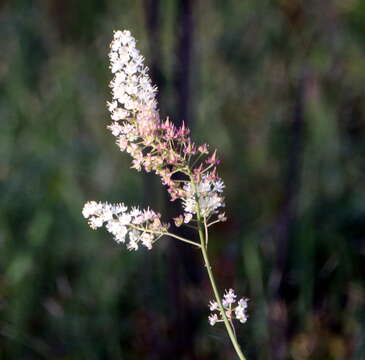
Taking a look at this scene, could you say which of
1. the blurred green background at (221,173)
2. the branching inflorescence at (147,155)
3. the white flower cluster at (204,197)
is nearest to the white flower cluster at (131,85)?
the branching inflorescence at (147,155)

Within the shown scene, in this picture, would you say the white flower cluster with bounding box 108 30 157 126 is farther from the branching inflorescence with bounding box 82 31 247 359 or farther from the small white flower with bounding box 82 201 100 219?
the small white flower with bounding box 82 201 100 219

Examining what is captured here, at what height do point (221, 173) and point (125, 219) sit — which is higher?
point (221, 173)

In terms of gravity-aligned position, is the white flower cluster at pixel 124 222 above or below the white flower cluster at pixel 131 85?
below

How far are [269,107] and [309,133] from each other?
446mm

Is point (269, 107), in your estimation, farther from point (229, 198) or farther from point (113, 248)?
point (113, 248)

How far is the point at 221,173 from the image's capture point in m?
3.51

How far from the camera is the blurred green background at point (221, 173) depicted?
2.46 metres

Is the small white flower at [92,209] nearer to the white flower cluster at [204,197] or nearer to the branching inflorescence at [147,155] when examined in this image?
the branching inflorescence at [147,155]

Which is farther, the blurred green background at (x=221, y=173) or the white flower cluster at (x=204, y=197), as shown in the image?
the blurred green background at (x=221, y=173)

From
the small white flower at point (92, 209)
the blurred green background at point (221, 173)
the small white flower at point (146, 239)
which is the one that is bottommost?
the small white flower at point (146, 239)

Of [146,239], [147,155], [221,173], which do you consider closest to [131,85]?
[147,155]

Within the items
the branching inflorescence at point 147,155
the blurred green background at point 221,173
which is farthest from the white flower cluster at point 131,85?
the blurred green background at point 221,173

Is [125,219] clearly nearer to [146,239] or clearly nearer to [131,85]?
[146,239]

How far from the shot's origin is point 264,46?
3842 mm
